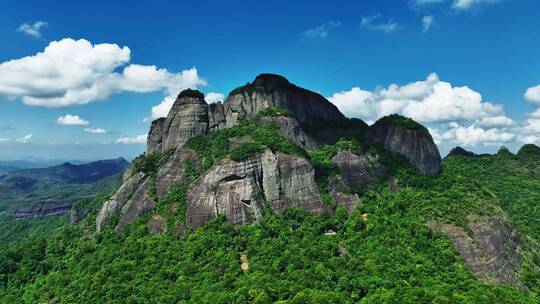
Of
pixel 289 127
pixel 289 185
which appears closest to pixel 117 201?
pixel 289 185

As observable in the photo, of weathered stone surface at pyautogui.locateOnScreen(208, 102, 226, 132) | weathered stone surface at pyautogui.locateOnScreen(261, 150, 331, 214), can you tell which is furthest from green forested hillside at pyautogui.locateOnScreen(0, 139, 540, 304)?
weathered stone surface at pyautogui.locateOnScreen(208, 102, 226, 132)

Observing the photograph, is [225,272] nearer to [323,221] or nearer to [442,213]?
[323,221]

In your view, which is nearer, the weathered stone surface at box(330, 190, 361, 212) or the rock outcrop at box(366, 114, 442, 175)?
the weathered stone surface at box(330, 190, 361, 212)

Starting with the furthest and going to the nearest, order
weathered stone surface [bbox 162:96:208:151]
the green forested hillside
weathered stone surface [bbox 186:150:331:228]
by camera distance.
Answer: weathered stone surface [bbox 162:96:208:151]
weathered stone surface [bbox 186:150:331:228]
the green forested hillside

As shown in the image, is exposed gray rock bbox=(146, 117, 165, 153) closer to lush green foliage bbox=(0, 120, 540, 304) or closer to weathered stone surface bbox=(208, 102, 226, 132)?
lush green foliage bbox=(0, 120, 540, 304)

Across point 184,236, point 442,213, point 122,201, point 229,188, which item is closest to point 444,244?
point 442,213
